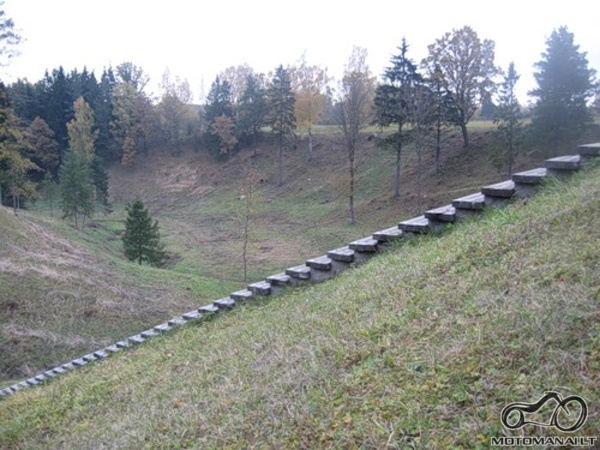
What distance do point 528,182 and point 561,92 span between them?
2106 cm

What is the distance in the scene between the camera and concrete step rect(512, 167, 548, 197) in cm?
534

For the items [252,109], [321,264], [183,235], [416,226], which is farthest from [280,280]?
[252,109]

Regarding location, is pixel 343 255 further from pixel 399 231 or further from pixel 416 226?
pixel 416 226

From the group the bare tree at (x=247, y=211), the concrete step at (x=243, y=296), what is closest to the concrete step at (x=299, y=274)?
the concrete step at (x=243, y=296)

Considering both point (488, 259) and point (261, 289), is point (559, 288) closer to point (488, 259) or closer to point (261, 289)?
point (488, 259)

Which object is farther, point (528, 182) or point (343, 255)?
point (343, 255)

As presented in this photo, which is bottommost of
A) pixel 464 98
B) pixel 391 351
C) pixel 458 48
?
pixel 391 351

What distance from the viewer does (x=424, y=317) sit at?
3.35 metres

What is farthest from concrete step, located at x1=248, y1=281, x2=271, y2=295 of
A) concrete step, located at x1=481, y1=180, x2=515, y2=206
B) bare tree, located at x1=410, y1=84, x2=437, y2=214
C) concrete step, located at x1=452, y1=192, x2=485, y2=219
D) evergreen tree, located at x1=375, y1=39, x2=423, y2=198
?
evergreen tree, located at x1=375, y1=39, x2=423, y2=198

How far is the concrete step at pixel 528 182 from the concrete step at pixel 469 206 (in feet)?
1.39

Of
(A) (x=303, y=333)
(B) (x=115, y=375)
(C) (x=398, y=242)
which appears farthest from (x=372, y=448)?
(B) (x=115, y=375)

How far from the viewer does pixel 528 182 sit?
5.41 metres

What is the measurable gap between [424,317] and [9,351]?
1160 centimetres

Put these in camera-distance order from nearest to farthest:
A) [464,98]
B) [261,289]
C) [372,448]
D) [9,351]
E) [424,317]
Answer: [372,448], [424,317], [261,289], [9,351], [464,98]
